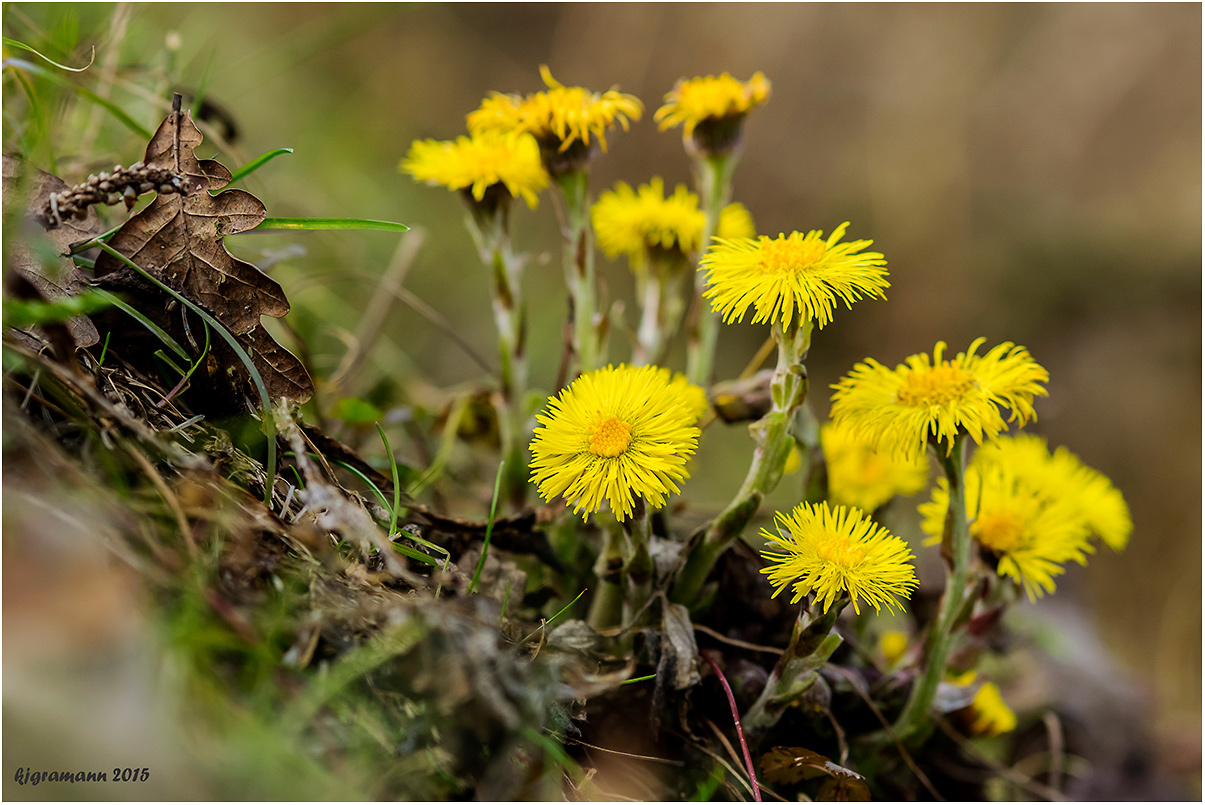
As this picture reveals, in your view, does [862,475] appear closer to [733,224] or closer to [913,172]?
[733,224]

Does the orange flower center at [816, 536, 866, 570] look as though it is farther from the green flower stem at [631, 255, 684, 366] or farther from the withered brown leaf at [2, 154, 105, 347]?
the withered brown leaf at [2, 154, 105, 347]

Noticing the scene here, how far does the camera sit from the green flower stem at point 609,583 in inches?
31.5

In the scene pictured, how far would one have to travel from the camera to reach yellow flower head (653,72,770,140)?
95 cm

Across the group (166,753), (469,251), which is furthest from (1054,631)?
(469,251)

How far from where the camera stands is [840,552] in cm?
67

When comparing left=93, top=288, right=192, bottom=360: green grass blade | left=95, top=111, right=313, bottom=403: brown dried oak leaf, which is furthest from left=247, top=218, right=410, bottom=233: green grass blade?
left=93, top=288, right=192, bottom=360: green grass blade

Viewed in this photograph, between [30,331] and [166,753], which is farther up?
[30,331]

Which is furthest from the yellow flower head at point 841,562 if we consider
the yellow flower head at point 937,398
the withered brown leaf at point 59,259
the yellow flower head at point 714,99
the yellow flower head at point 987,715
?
the withered brown leaf at point 59,259

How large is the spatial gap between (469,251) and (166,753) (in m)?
3.08

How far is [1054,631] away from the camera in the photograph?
4.75ft

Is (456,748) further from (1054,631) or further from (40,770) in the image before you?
(1054,631)

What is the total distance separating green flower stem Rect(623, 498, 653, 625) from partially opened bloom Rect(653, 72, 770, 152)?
532 mm

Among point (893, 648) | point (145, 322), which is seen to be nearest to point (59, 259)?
point (145, 322)

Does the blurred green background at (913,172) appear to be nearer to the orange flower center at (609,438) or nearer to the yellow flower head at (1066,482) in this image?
the yellow flower head at (1066,482)
